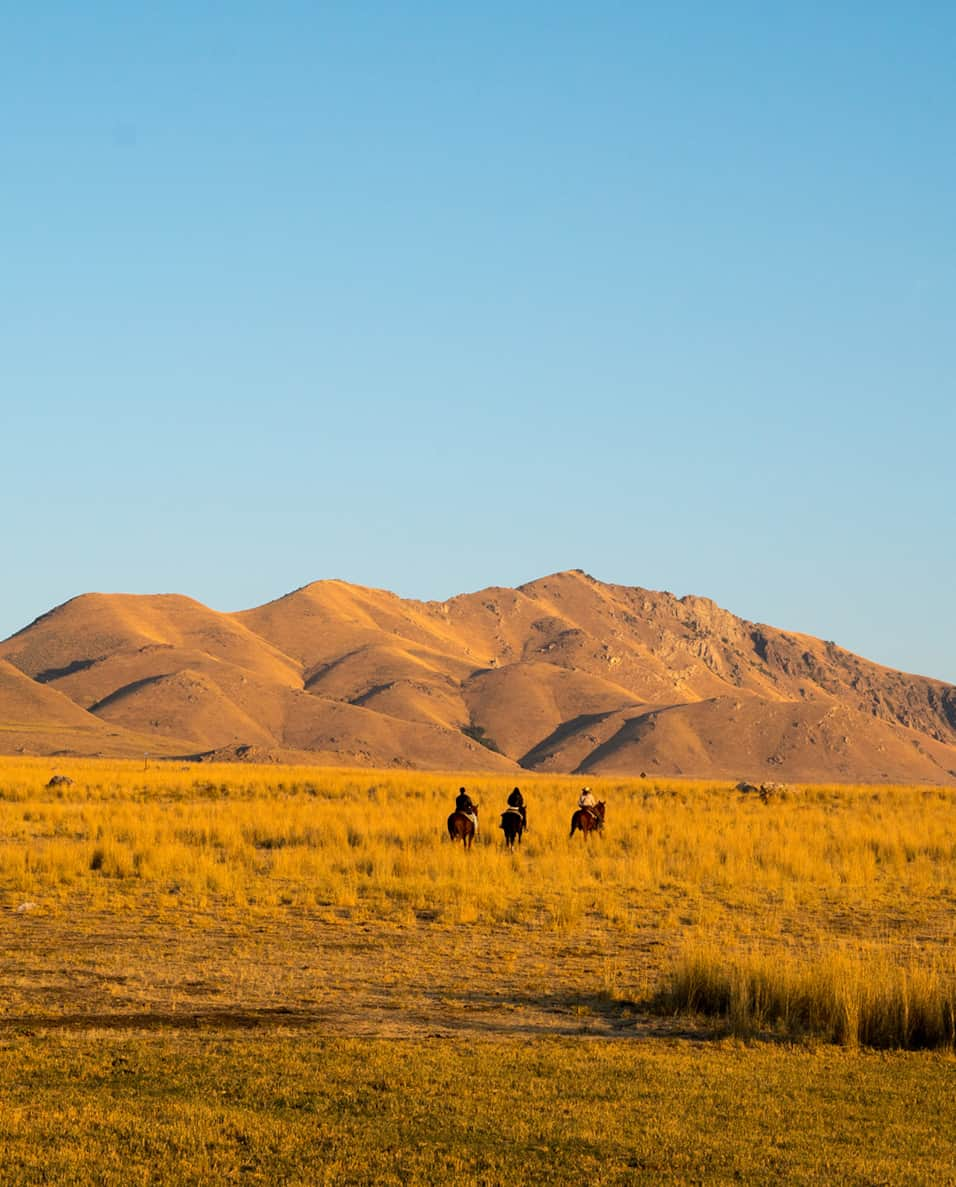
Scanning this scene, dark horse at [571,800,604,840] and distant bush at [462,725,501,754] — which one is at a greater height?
distant bush at [462,725,501,754]

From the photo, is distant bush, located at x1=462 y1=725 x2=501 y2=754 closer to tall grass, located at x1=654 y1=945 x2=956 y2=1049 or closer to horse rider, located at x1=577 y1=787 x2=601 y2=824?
horse rider, located at x1=577 y1=787 x2=601 y2=824

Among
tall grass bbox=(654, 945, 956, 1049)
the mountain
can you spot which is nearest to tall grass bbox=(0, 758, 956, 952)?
tall grass bbox=(654, 945, 956, 1049)

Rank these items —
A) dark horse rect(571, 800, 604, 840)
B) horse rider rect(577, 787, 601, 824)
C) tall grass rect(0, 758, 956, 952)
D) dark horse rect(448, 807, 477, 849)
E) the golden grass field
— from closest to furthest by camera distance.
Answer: the golden grass field → tall grass rect(0, 758, 956, 952) → dark horse rect(448, 807, 477, 849) → dark horse rect(571, 800, 604, 840) → horse rider rect(577, 787, 601, 824)

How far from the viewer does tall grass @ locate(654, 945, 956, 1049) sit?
1322 cm

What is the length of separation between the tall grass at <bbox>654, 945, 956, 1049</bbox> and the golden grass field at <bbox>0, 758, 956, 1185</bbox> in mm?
27

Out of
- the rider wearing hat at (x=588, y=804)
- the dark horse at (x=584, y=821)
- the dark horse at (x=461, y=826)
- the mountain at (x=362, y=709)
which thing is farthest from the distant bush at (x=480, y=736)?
the dark horse at (x=461, y=826)

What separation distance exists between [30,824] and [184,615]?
489ft

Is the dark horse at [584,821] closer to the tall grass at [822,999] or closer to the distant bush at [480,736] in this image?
the tall grass at [822,999]

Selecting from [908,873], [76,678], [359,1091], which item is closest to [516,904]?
[908,873]

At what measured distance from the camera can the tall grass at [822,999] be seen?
13219 millimetres

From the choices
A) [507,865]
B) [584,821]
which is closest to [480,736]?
[584,821]

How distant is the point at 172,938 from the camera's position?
19609 millimetres

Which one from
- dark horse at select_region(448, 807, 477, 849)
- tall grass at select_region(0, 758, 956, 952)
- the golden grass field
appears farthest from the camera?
dark horse at select_region(448, 807, 477, 849)

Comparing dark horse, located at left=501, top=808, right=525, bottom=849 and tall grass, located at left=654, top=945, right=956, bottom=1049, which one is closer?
tall grass, located at left=654, top=945, right=956, bottom=1049
